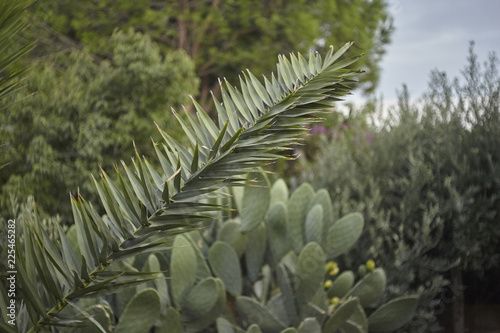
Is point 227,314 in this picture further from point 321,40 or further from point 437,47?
point 321,40

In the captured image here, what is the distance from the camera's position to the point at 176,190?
3.72ft

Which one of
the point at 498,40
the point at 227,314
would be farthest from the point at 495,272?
the point at 227,314

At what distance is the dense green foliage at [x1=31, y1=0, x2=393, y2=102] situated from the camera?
31.3ft

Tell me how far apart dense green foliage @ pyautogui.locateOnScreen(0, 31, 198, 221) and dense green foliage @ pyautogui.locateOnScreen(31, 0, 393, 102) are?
4.25 metres

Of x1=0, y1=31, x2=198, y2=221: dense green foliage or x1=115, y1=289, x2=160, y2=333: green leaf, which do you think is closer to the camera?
x1=115, y1=289, x2=160, y2=333: green leaf

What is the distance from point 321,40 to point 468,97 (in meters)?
7.03

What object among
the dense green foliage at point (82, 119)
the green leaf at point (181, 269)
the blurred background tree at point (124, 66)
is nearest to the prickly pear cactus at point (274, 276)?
the green leaf at point (181, 269)

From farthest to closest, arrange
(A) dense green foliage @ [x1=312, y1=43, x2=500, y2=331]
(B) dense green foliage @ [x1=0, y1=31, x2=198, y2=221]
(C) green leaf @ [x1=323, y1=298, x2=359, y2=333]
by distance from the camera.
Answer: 1. (B) dense green foliage @ [x1=0, y1=31, x2=198, y2=221]
2. (A) dense green foliage @ [x1=312, y1=43, x2=500, y2=331]
3. (C) green leaf @ [x1=323, y1=298, x2=359, y2=333]

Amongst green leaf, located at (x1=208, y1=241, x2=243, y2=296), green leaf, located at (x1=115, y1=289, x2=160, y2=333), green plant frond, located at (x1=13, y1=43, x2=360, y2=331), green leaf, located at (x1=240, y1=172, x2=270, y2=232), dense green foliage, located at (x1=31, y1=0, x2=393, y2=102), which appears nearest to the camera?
green plant frond, located at (x1=13, y1=43, x2=360, y2=331)

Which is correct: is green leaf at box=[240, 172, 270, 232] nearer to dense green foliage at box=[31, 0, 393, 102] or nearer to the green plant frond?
the green plant frond

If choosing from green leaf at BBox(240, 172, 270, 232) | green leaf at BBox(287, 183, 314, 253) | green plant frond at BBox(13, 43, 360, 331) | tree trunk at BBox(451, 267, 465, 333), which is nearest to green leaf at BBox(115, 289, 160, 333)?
green plant frond at BBox(13, 43, 360, 331)

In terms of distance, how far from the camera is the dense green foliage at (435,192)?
3291mm

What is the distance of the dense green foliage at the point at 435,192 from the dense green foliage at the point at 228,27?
576cm

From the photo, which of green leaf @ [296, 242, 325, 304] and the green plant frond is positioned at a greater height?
the green plant frond
